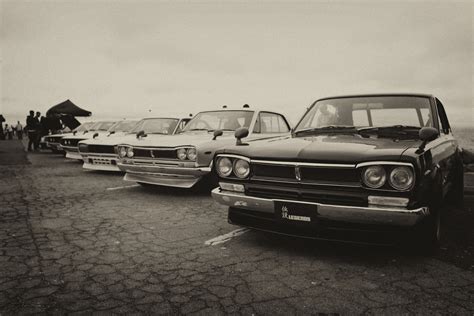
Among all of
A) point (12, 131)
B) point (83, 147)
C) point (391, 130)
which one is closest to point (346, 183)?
point (391, 130)

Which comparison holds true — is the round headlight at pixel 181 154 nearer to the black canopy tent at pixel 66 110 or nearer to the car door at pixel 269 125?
the car door at pixel 269 125

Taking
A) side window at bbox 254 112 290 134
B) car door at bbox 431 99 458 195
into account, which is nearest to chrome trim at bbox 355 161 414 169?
car door at bbox 431 99 458 195

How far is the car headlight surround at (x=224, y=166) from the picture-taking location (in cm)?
349

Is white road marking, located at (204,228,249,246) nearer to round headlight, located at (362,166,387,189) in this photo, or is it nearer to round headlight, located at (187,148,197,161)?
round headlight, located at (362,166,387,189)

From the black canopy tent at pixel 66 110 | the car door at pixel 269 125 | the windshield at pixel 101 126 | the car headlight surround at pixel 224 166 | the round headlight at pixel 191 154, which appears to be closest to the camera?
the car headlight surround at pixel 224 166

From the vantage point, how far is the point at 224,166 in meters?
3.54

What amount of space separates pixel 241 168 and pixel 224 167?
208 millimetres

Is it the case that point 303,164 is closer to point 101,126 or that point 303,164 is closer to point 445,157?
point 445,157

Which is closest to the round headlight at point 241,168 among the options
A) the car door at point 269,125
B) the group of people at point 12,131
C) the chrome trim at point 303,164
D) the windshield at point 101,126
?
the chrome trim at point 303,164

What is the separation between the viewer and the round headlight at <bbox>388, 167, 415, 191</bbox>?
2.67 metres

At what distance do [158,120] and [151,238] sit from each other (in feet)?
17.7

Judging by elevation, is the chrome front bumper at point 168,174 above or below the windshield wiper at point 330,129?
below

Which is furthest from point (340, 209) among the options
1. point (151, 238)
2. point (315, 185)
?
point (151, 238)

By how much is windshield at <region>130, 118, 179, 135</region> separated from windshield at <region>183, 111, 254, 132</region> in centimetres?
148
